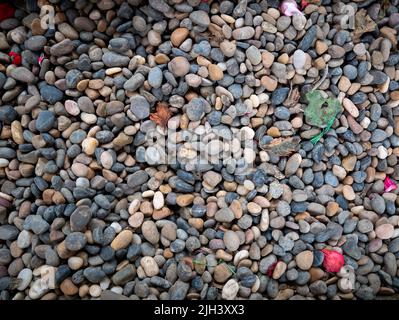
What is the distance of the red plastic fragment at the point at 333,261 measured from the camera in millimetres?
1172

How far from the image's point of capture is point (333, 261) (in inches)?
46.2

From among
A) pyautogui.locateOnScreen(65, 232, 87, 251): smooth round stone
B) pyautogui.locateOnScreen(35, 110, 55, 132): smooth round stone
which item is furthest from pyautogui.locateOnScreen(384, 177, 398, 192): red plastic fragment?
pyautogui.locateOnScreen(35, 110, 55, 132): smooth round stone

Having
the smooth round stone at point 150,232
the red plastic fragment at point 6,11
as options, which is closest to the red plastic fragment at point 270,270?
the smooth round stone at point 150,232

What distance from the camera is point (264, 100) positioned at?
1265mm

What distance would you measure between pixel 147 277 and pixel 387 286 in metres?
0.66

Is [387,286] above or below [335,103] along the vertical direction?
below

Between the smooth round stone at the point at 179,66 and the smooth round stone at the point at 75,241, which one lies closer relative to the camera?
the smooth round stone at the point at 75,241

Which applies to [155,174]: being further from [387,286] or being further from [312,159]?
[387,286]

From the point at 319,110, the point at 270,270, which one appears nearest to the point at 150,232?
the point at 270,270

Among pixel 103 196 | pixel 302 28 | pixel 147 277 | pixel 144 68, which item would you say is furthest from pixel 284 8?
pixel 147 277

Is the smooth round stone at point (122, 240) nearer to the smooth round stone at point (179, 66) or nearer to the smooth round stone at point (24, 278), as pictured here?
the smooth round stone at point (24, 278)

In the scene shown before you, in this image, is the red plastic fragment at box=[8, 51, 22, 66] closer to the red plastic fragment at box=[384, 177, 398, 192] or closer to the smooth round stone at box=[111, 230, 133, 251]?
the smooth round stone at box=[111, 230, 133, 251]

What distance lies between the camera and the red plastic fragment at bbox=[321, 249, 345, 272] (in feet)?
3.84
